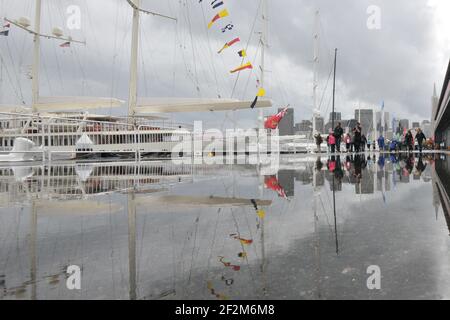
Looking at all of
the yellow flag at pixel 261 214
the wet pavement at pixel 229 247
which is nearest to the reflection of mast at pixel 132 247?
the wet pavement at pixel 229 247

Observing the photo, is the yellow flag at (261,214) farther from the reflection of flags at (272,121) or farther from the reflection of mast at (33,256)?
the reflection of flags at (272,121)

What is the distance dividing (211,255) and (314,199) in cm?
282

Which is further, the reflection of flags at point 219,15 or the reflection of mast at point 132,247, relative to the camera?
the reflection of flags at point 219,15

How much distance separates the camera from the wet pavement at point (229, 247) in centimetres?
187

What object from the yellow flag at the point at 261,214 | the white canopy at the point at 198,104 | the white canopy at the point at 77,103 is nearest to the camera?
the yellow flag at the point at 261,214

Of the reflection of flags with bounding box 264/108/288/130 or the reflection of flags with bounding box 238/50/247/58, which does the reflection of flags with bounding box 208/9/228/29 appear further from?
the reflection of flags with bounding box 264/108/288/130

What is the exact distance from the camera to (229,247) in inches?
105

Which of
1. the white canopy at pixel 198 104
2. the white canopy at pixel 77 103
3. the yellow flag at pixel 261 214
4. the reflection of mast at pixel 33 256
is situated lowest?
the reflection of mast at pixel 33 256

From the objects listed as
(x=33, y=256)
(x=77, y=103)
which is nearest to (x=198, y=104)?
(x=77, y=103)

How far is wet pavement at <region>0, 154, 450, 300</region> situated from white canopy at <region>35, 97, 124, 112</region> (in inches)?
856

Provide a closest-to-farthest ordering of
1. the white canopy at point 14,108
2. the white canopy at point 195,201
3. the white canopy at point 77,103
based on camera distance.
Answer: the white canopy at point 195,201, the white canopy at point 77,103, the white canopy at point 14,108

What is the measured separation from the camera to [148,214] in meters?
4.04

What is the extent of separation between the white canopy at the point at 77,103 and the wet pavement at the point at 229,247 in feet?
71.3

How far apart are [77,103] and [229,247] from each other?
25293 millimetres
